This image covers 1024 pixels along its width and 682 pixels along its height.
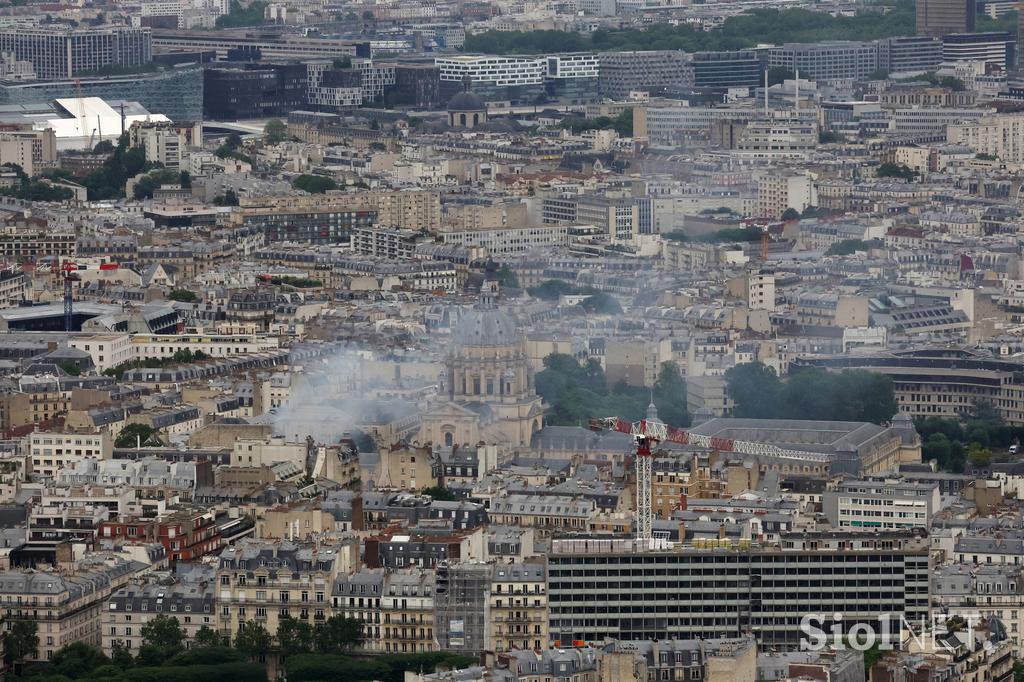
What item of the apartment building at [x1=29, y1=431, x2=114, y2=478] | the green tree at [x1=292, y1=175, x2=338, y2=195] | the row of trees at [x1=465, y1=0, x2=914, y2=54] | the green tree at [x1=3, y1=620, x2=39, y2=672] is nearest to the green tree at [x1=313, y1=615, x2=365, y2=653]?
the green tree at [x1=3, y1=620, x2=39, y2=672]

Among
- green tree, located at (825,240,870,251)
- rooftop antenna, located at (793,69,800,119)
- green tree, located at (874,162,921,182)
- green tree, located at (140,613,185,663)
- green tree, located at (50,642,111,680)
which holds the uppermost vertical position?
rooftop antenna, located at (793,69,800,119)

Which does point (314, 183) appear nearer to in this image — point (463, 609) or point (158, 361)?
point (158, 361)

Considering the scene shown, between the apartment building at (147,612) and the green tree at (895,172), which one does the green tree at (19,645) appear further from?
the green tree at (895,172)

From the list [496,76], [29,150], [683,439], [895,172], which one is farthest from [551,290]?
[496,76]

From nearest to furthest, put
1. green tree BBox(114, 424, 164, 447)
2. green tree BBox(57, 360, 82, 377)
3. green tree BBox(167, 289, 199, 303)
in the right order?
green tree BBox(114, 424, 164, 447)
green tree BBox(57, 360, 82, 377)
green tree BBox(167, 289, 199, 303)

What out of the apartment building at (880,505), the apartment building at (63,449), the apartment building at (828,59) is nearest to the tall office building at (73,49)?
the apartment building at (828,59)

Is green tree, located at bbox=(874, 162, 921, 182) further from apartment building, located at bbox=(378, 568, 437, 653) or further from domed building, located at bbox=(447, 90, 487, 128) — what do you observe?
apartment building, located at bbox=(378, 568, 437, 653)
